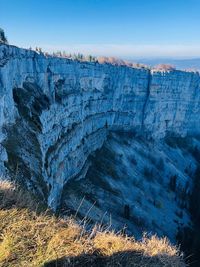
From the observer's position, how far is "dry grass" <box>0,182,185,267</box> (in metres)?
6.94

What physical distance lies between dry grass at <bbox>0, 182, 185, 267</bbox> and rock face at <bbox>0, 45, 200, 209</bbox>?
769 cm

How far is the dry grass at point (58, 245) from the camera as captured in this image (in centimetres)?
694

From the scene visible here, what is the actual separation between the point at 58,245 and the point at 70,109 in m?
46.7

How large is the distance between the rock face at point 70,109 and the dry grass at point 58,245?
25.2 ft

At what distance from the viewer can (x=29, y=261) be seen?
6.79 metres

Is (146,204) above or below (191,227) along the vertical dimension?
above

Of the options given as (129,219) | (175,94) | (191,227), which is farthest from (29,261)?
(175,94)

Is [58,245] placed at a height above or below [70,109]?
above

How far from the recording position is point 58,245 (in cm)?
735

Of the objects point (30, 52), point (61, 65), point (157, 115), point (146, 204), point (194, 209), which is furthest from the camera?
point (157, 115)

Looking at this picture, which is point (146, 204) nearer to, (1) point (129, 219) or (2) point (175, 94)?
(1) point (129, 219)

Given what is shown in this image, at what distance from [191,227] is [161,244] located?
5630 cm

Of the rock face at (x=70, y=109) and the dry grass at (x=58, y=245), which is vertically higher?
the dry grass at (x=58, y=245)

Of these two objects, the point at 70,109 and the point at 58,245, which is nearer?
the point at 58,245
